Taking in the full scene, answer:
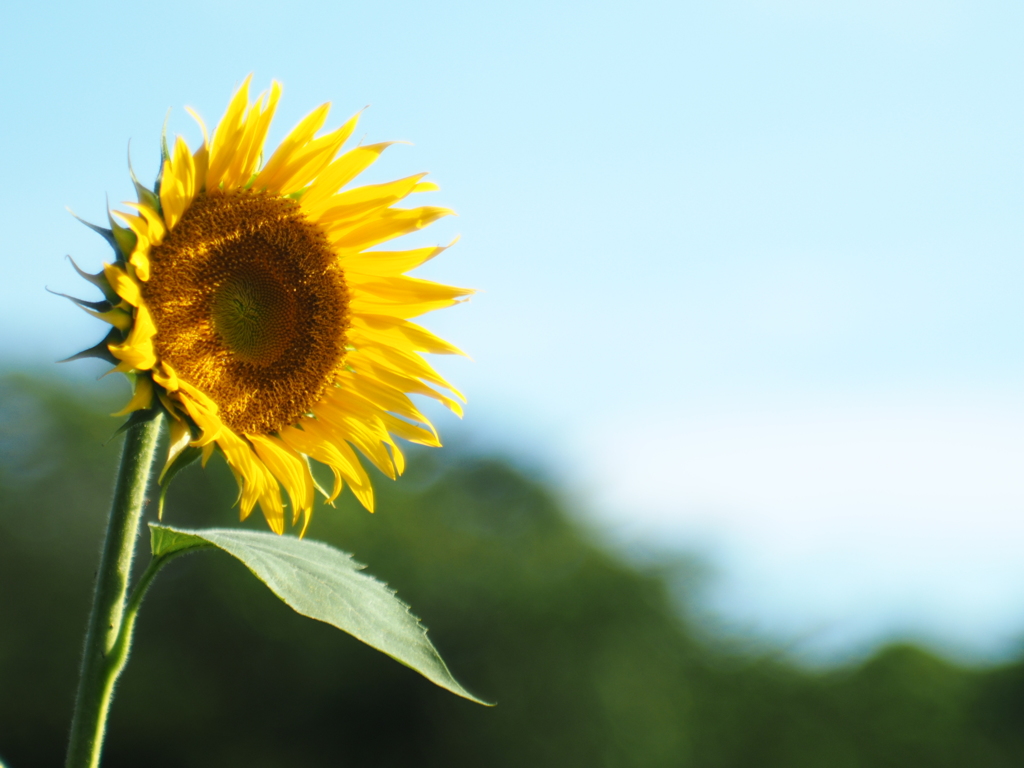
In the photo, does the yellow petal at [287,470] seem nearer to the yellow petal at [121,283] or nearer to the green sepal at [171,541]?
the green sepal at [171,541]

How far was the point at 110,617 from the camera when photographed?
6.38 ft

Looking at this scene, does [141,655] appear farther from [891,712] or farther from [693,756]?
[891,712]

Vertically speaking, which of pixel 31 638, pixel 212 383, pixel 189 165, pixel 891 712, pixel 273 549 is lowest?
pixel 31 638

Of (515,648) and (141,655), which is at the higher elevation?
(515,648)

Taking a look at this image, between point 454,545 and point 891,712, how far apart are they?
9315mm

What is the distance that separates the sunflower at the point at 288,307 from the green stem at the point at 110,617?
7.0 inches

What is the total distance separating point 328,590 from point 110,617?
46 centimetres

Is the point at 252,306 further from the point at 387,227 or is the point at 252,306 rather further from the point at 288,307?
the point at 387,227

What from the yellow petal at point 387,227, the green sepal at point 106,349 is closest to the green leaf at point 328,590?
the green sepal at point 106,349

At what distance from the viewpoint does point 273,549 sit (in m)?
1.95

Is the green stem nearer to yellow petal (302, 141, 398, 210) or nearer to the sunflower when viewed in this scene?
the sunflower

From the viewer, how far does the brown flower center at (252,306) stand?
2264 mm

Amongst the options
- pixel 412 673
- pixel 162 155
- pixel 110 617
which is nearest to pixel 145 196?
pixel 162 155

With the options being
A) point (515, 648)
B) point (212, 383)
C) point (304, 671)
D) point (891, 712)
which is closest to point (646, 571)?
point (515, 648)
